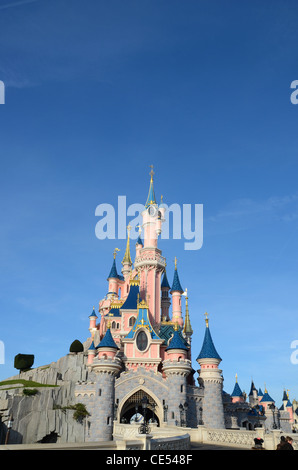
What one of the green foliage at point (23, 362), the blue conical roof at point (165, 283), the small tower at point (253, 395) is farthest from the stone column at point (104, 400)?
the small tower at point (253, 395)

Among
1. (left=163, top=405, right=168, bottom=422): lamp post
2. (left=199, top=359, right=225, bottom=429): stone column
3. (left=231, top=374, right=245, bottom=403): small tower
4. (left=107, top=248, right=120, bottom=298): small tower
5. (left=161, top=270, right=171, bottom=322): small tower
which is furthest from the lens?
(left=107, top=248, right=120, bottom=298): small tower

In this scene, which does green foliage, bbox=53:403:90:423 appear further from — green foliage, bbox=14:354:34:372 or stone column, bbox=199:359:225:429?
green foliage, bbox=14:354:34:372

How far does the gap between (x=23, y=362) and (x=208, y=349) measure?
80.0ft

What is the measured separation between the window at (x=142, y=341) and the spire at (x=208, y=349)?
510cm

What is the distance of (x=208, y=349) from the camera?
3669cm

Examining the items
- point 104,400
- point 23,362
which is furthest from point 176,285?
point 23,362

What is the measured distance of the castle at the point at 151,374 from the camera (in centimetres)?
3241

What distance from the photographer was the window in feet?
121

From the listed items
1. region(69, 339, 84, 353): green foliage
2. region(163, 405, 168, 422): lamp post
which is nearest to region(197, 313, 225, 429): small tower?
region(163, 405, 168, 422): lamp post

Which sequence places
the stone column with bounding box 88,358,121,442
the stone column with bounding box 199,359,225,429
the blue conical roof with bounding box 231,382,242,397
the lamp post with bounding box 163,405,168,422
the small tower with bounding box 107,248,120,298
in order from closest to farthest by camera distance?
the stone column with bounding box 88,358,121,442, the lamp post with bounding box 163,405,168,422, the stone column with bounding box 199,359,225,429, the blue conical roof with bounding box 231,382,242,397, the small tower with bounding box 107,248,120,298

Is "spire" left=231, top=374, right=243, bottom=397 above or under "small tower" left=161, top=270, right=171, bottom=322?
under

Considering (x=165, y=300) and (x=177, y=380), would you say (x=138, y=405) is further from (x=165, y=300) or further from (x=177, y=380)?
(x=165, y=300)

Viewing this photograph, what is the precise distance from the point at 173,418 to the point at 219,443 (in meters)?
13.3
